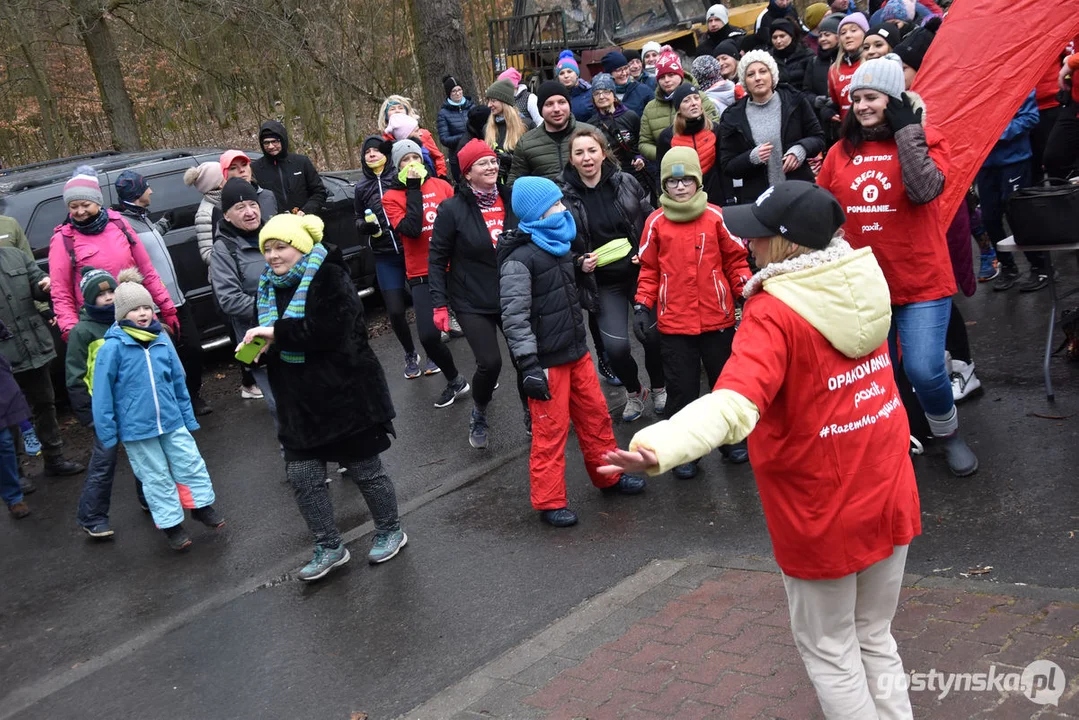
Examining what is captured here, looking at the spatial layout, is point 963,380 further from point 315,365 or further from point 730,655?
point 315,365

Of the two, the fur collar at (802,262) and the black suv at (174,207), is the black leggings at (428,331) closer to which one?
the black suv at (174,207)

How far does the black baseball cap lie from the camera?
311 centimetres

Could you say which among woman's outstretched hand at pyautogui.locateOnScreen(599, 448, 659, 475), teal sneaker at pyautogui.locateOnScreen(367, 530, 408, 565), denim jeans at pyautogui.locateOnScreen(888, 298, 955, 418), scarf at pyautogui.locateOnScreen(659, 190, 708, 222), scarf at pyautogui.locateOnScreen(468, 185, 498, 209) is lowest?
teal sneaker at pyautogui.locateOnScreen(367, 530, 408, 565)

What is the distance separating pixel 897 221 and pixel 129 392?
4596 millimetres

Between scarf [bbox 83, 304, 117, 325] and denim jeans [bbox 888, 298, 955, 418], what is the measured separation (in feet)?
16.2

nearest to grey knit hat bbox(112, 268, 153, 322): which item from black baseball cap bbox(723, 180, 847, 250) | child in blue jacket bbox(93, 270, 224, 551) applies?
child in blue jacket bbox(93, 270, 224, 551)

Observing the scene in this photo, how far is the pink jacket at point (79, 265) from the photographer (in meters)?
7.70

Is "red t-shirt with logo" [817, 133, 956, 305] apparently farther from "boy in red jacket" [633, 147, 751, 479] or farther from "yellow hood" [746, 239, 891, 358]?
"yellow hood" [746, 239, 891, 358]

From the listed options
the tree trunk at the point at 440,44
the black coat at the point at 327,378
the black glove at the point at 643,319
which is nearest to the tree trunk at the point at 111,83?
the tree trunk at the point at 440,44

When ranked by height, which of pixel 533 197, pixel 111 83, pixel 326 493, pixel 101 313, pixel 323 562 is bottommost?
pixel 323 562

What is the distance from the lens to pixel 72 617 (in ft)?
19.5

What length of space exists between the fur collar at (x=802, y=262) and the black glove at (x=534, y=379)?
8.82 feet

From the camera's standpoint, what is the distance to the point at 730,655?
4129 millimetres

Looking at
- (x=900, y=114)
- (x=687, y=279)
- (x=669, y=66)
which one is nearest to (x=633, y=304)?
(x=687, y=279)
